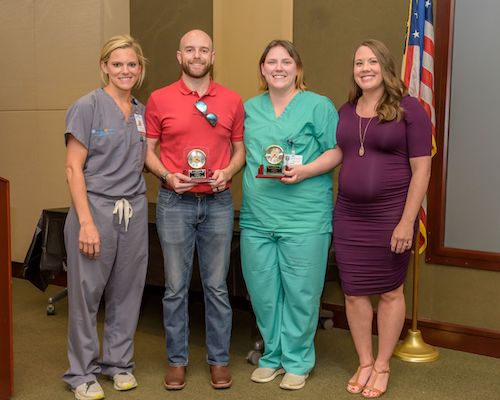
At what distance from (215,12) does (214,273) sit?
216 centimetres

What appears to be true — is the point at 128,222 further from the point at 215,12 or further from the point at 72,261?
the point at 215,12

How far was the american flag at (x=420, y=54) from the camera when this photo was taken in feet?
10.5

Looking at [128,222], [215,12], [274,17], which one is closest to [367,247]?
[128,222]

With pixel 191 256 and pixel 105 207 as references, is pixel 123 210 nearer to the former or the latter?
pixel 105 207

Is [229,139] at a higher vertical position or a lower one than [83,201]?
higher

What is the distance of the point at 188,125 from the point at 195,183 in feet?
0.85

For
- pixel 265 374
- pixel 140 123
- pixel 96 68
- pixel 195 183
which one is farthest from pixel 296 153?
pixel 96 68

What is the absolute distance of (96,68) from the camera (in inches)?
188

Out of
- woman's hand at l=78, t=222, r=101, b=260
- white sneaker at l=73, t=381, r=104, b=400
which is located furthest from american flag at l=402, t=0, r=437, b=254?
white sneaker at l=73, t=381, r=104, b=400

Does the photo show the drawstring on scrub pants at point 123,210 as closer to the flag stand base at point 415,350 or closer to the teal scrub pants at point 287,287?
the teal scrub pants at point 287,287

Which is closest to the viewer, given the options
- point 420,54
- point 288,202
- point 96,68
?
point 288,202

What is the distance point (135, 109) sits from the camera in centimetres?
282

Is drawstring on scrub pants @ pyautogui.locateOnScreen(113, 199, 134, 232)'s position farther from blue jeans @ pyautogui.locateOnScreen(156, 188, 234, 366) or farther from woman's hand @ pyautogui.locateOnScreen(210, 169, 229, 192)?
woman's hand @ pyautogui.locateOnScreen(210, 169, 229, 192)

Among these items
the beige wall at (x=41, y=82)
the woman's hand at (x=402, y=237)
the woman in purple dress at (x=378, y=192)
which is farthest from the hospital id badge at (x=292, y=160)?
the beige wall at (x=41, y=82)
